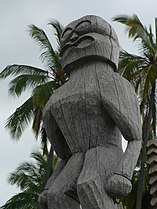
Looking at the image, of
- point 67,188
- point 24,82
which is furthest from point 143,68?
point 67,188

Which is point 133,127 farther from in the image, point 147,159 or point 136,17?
point 136,17

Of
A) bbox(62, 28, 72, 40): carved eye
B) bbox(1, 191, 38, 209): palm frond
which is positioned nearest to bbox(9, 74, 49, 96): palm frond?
bbox(1, 191, 38, 209): palm frond

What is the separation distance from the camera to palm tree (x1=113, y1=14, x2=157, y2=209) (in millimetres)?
12562

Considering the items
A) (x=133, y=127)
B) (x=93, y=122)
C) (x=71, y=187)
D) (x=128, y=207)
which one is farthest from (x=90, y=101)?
(x=128, y=207)

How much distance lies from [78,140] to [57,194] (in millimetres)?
498

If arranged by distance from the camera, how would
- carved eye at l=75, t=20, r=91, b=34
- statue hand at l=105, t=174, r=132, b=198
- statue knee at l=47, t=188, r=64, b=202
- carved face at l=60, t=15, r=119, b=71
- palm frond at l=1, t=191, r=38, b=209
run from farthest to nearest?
palm frond at l=1, t=191, r=38, b=209
carved eye at l=75, t=20, r=91, b=34
carved face at l=60, t=15, r=119, b=71
statue knee at l=47, t=188, r=64, b=202
statue hand at l=105, t=174, r=132, b=198

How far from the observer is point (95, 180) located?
3.67 meters

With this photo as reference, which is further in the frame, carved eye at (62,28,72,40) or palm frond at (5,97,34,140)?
palm frond at (5,97,34,140)

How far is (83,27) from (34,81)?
992cm

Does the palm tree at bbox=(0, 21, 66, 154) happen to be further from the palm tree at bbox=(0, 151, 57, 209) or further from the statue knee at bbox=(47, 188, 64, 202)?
the statue knee at bbox=(47, 188, 64, 202)

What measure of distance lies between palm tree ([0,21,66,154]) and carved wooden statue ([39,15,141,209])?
892cm

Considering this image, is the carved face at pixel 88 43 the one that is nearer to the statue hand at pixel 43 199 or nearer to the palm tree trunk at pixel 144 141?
the statue hand at pixel 43 199

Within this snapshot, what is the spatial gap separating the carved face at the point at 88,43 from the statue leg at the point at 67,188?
917 mm

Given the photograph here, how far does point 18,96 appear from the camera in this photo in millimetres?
13898
